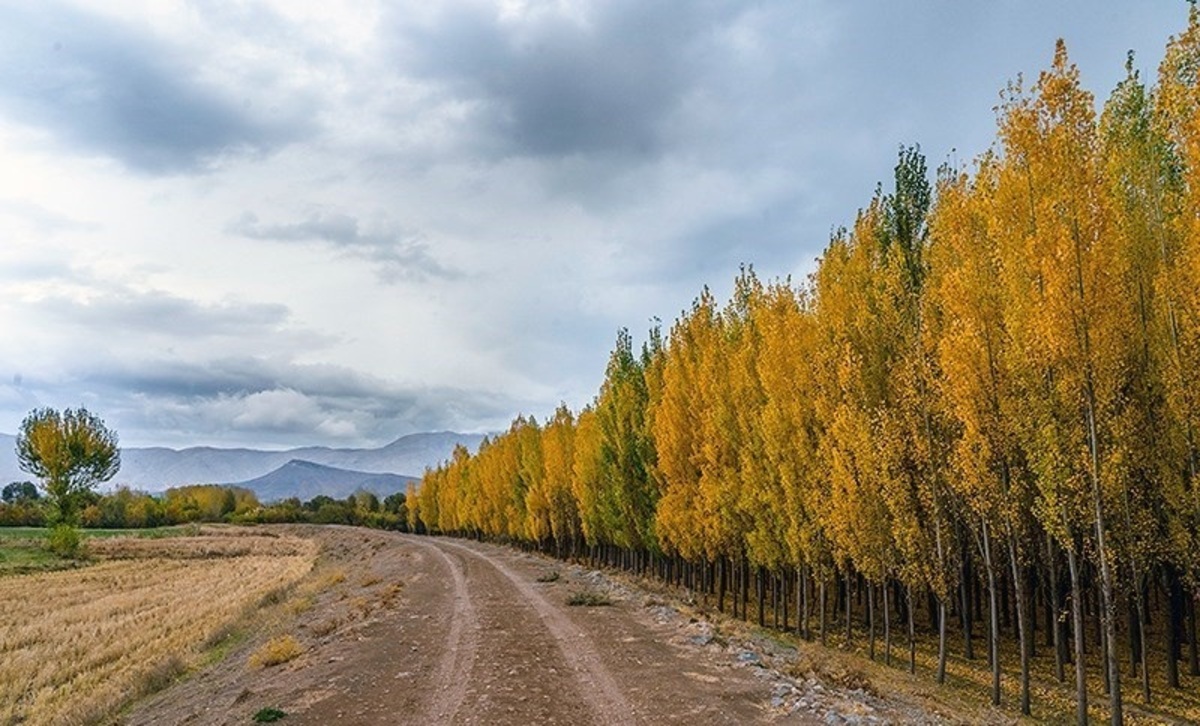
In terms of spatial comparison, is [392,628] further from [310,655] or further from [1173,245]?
[1173,245]

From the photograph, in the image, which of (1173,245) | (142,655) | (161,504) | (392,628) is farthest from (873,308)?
(161,504)

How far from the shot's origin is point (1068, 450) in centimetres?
1761

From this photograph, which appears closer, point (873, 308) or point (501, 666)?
point (501, 666)

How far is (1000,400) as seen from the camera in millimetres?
19219

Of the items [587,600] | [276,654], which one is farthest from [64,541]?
[587,600]

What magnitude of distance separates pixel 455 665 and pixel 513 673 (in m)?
2.09

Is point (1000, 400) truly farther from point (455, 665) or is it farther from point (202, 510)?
point (202, 510)

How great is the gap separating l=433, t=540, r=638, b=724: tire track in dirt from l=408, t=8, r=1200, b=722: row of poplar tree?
28.7 feet

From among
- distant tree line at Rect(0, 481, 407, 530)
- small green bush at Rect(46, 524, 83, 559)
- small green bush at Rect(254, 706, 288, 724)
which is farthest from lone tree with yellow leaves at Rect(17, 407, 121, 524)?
small green bush at Rect(254, 706, 288, 724)

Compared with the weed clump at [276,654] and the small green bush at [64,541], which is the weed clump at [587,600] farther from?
the small green bush at [64,541]

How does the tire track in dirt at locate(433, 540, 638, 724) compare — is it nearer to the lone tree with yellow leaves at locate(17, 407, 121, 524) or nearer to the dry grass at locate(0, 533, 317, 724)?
the dry grass at locate(0, 533, 317, 724)

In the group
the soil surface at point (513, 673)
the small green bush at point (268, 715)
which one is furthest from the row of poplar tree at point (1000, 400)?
the small green bush at point (268, 715)

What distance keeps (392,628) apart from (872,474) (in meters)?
17.6

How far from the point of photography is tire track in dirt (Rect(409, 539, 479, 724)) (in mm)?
16031
